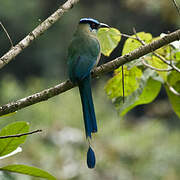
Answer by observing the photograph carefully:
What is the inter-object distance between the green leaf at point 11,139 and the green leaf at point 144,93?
0.47 m

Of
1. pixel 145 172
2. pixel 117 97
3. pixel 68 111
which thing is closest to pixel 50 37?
pixel 68 111

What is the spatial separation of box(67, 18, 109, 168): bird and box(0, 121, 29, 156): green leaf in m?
0.25

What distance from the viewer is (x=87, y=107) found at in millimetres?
1565

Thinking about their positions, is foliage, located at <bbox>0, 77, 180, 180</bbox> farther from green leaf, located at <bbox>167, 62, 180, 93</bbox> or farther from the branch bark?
the branch bark

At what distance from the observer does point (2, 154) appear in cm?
121

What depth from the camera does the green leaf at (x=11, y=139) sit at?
1.21m

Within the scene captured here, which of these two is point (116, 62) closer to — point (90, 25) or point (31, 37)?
point (31, 37)

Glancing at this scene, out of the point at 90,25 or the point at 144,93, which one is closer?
the point at 144,93

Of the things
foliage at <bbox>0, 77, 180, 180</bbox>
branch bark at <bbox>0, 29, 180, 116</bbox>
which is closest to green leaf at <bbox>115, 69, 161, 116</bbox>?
branch bark at <bbox>0, 29, 180, 116</bbox>

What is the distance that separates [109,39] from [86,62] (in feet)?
0.42

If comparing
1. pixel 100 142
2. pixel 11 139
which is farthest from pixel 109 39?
pixel 100 142

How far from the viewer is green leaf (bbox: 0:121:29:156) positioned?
1214mm

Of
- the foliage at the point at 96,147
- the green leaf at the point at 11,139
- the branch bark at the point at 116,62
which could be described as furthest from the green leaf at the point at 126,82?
the foliage at the point at 96,147

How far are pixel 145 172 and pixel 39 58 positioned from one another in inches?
456
